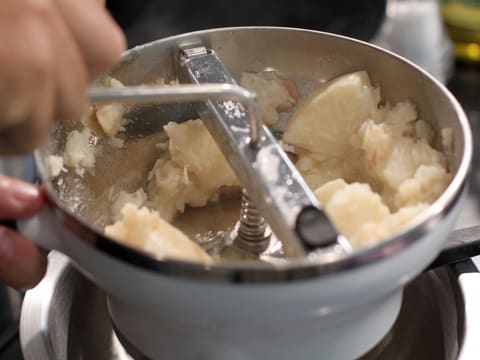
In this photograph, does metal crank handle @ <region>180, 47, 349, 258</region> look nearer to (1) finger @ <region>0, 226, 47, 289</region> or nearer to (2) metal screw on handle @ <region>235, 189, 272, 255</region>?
(2) metal screw on handle @ <region>235, 189, 272, 255</region>

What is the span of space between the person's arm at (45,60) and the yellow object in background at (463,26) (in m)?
1.05

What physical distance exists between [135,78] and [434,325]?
330mm

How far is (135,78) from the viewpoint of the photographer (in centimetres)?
58

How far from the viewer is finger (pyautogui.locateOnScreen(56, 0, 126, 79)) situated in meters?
0.36

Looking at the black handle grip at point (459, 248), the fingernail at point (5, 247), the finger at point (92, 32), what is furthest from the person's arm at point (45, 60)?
the black handle grip at point (459, 248)

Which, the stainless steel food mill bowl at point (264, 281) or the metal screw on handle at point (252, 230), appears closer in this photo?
the stainless steel food mill bowl at point (264, 281)

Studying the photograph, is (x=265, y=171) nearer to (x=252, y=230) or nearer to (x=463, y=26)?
(x=252, y=230)

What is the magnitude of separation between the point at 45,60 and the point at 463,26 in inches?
44.6

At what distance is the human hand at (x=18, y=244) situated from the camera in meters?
0.43

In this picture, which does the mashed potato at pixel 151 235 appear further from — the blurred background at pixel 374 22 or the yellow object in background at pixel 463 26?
the yellow object in background at pixel 463 26

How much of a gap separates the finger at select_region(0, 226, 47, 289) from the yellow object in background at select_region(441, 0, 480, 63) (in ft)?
3.45

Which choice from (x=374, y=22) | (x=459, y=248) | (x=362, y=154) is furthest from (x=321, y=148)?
(x=374, y=22)

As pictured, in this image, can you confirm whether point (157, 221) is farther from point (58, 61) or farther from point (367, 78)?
point (367, 78)

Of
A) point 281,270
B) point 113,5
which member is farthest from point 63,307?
point 113,5
